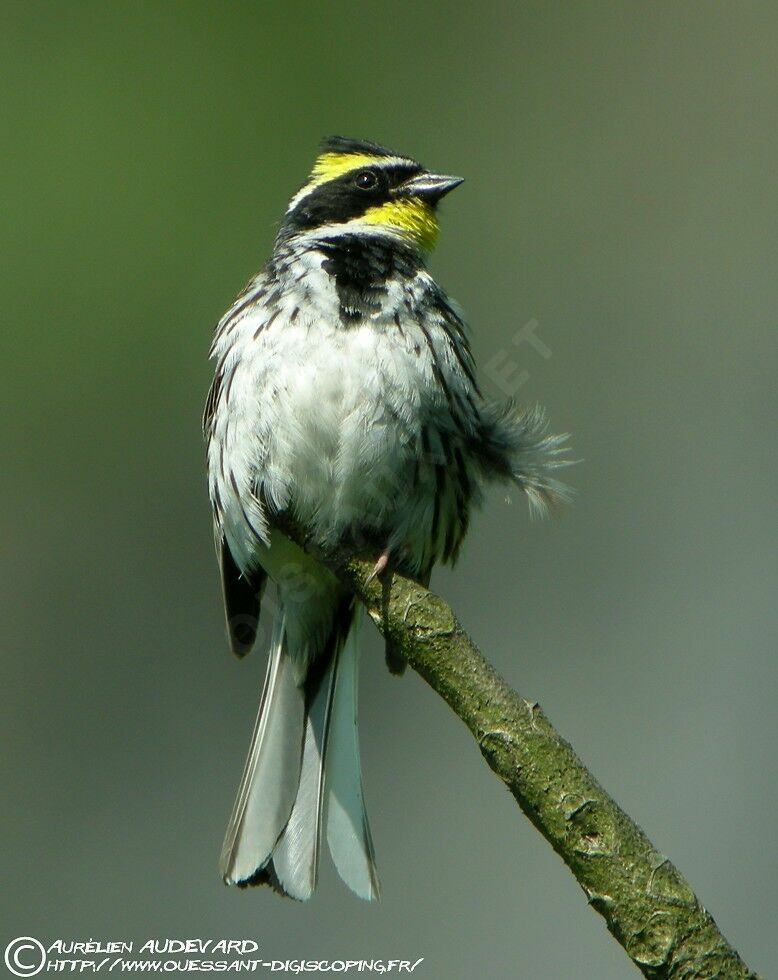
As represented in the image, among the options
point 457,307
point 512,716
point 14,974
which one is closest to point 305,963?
point 14,974

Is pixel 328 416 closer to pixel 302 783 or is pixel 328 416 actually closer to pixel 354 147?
pixel 302 783

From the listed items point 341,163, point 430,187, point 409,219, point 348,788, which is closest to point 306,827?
point 348,788

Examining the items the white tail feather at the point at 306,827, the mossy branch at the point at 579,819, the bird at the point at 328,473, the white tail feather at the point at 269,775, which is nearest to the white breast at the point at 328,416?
the bird at the point at 328,473

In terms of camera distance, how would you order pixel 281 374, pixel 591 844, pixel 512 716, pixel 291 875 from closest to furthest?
pixel 591 844 < pixel 512 716 < pixel 291 875 < pixel 281 374

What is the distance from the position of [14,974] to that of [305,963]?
900 mm

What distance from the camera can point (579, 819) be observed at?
2012 mm

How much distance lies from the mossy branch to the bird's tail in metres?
0.83

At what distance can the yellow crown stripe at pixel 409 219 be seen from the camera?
389 centimetres

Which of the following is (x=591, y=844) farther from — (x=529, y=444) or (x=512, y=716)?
(x=529, y=444)

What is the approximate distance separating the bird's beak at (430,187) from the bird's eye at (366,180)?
0.08 metres

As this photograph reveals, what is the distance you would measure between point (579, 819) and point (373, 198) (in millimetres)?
2415

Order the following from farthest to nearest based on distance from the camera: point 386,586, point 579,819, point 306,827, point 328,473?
point 328,473
point 306,827
point 386,586
point 579,819

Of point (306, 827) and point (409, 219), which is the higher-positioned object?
point (409, 219)

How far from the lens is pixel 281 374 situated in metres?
3.28
